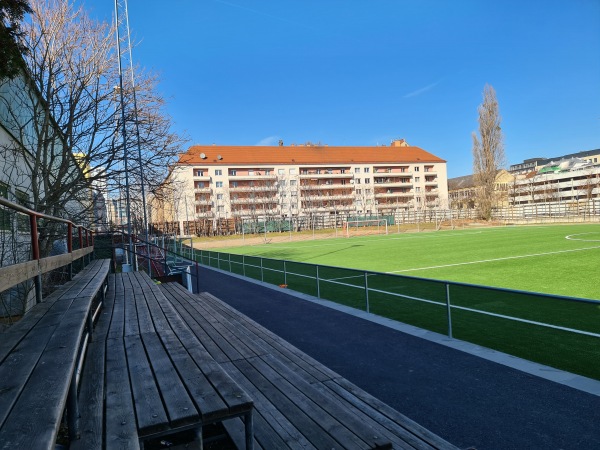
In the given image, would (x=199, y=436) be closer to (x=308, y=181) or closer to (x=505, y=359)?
(x=505, y=359)

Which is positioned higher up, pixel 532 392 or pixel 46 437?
pixel 46 437

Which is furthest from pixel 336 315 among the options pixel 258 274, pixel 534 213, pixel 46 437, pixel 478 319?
pixel 534 213

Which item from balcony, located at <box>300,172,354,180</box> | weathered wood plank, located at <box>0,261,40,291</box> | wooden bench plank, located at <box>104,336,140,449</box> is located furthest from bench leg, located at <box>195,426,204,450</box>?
balcony, located at <box>300,172,354,180</box>

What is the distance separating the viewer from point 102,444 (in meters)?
1.80

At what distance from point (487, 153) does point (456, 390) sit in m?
67.6

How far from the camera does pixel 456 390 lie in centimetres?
427

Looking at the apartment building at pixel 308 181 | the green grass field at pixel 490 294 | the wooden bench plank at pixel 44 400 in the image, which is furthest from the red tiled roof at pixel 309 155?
the wooden bench plank at pixel 44 400

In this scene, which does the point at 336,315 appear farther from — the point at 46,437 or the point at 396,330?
the point at 46,437

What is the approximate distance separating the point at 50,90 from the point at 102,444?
11.7m

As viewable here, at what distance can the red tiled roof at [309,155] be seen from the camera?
79.4 metres

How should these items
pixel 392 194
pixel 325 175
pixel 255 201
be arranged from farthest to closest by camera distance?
pixel 392 194 < pixel 325 175 < pixel 255 201

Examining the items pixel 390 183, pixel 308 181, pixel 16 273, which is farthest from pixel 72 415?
pixel 390 183

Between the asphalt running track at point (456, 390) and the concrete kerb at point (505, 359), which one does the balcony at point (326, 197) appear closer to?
the concrete kerb at point (505, 359)

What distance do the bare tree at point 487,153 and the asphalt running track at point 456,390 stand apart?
63.1m
